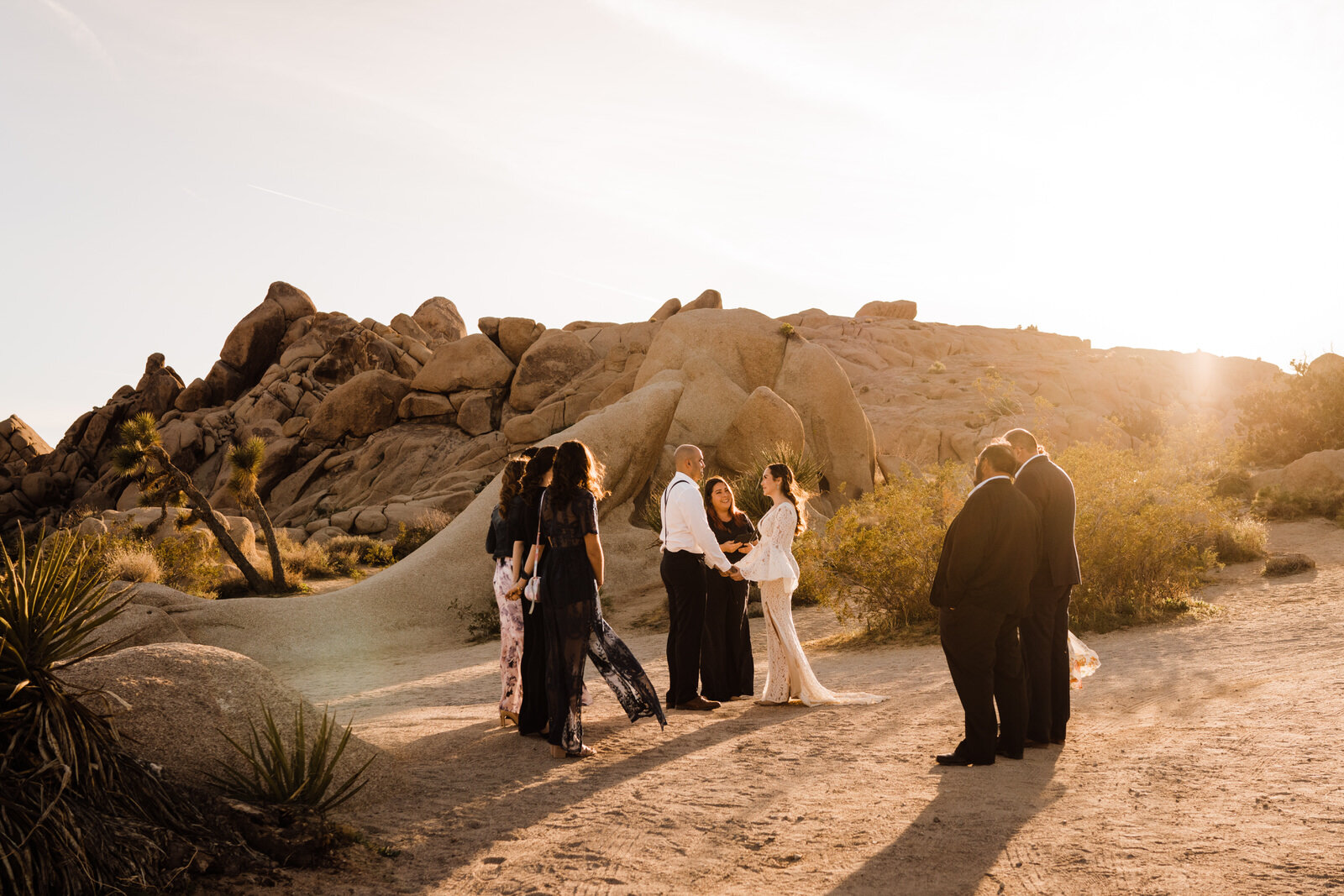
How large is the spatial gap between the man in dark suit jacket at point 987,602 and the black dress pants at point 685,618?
7.30 ft

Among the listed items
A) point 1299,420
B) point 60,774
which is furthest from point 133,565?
point 1299,420

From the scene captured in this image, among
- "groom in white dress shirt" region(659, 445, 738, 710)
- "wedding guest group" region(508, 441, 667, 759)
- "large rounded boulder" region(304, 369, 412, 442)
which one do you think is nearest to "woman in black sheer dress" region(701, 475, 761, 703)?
"groom in white dress shirt" region(659, 445, 738, 710)

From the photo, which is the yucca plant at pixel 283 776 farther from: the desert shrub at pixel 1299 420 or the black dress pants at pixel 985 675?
the desert shrub at pixel 1299 420

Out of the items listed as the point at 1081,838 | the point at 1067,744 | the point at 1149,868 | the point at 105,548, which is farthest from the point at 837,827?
the point at 105,548

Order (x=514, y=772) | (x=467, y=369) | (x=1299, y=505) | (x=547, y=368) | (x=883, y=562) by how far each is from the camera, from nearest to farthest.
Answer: (x=514, y=772), (x=883, y=562), (x=1299, y=505), (x=547, y=368), (x=467, y=369)

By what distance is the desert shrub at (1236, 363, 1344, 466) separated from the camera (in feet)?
75.8

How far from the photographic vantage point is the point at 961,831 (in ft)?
13.9

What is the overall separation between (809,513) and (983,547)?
41.6 feet

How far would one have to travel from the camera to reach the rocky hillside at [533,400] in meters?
22.7

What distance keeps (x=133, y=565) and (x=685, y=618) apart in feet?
44.1

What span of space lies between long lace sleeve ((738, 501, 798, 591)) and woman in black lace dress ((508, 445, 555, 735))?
5.66ft

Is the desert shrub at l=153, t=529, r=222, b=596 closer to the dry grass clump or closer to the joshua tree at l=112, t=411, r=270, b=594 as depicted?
the joshua tree at l=112, t=411, r=270, b=594

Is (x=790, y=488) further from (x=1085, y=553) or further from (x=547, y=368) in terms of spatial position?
(x=547, y=368)

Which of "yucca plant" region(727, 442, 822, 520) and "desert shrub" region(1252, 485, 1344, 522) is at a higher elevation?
"yucca plant" region(727, 442, 822, 520)
